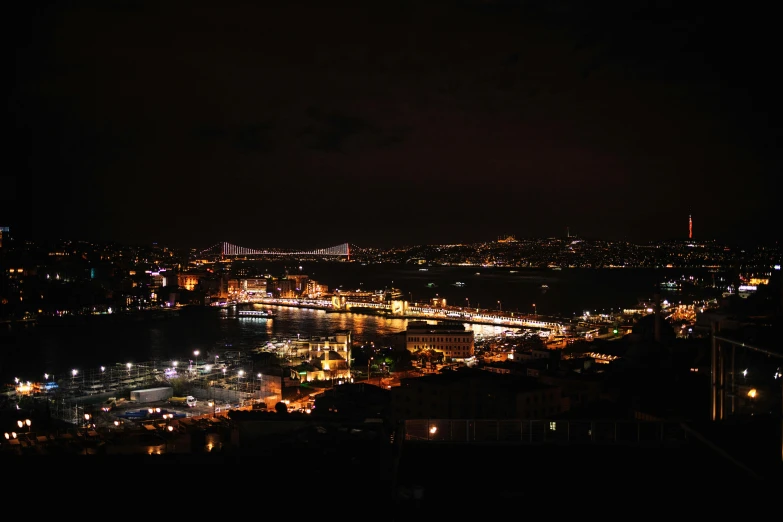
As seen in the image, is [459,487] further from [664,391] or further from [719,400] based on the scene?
[664,391]

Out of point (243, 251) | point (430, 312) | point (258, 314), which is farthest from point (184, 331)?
point (243, 251)

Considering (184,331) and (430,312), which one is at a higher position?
(430,312)

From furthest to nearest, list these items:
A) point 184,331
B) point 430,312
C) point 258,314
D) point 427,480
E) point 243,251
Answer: point 243,251 < point 258,314 < point 430,312 < point 184,331 < point 427,480

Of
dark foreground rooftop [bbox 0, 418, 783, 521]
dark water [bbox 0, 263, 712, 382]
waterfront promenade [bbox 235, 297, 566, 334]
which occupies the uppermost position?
dark foreground rooftop [bbox 0, 418, 783, 521]

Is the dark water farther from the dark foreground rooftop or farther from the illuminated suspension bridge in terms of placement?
the illuminated suspension bridge

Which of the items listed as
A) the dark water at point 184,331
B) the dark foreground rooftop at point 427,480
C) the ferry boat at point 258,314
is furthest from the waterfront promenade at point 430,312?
the dark foreground rooftop at point 427,480

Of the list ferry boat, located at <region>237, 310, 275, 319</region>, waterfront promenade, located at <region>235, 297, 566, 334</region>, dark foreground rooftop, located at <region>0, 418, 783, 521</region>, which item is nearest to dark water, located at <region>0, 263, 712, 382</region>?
ferry boat, located at <region>237, 310, 275, 319</region>

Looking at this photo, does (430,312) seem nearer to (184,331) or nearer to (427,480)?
(184,331)

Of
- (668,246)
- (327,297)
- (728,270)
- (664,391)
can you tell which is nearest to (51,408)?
(664,391)

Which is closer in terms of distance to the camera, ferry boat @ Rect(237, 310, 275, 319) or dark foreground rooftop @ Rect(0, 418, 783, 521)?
dark foreground rooftop @ Rect(0, 418, 783, 521)

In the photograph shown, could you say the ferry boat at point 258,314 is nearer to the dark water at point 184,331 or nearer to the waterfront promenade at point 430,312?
the dark water at point 184,331

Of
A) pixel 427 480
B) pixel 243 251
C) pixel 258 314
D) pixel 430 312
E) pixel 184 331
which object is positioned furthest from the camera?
pixel 243 251
